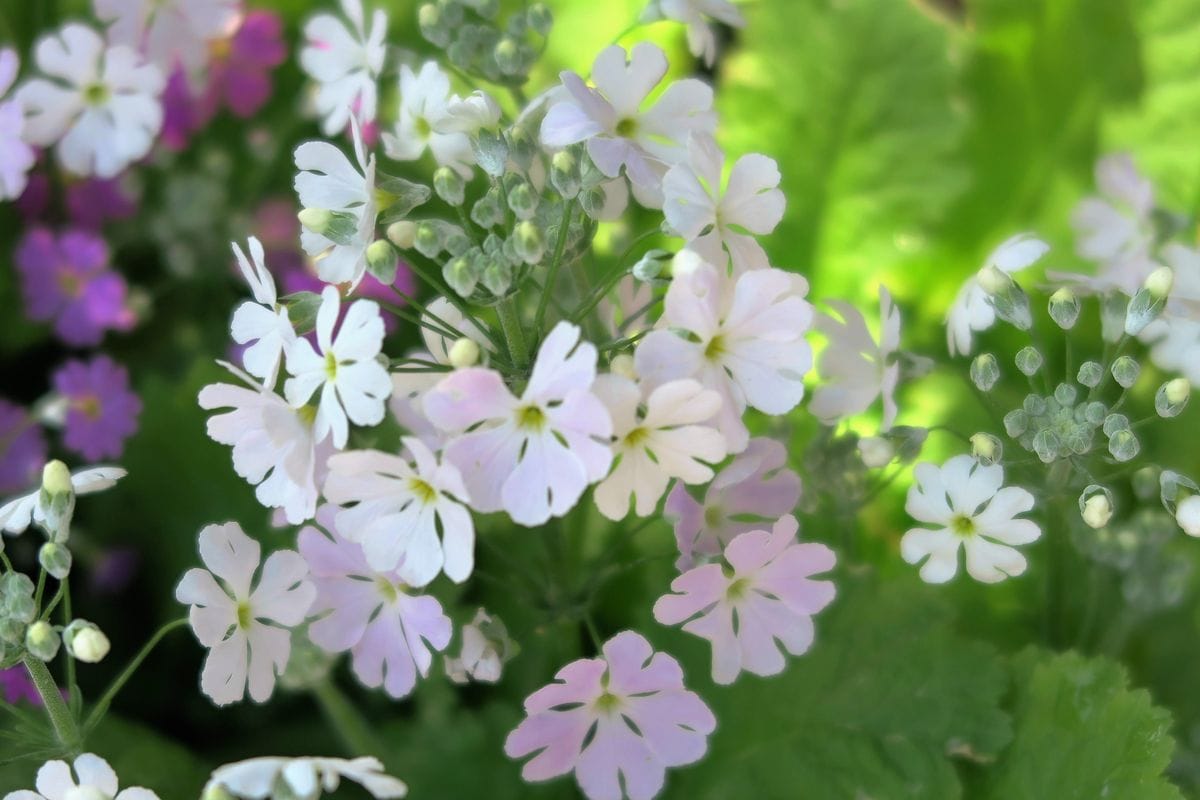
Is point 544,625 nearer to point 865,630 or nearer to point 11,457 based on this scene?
point 865,630

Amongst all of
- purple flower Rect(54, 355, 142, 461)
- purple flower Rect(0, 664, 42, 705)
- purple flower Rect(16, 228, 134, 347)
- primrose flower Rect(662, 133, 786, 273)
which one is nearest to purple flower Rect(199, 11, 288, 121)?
purple flower Rect(16, 228, 134, 347)

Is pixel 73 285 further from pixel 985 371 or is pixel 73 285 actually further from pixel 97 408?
pixel 985 371

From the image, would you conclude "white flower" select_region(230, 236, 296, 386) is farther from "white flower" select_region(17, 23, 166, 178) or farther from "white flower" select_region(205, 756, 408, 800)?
"white flower" select_region(17, 23, 166, 178)

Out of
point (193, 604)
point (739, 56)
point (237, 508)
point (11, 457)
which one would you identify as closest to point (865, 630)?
point (193, 604)

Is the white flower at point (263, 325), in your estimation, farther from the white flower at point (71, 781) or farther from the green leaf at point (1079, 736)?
the green leaf at point (1079, 736)

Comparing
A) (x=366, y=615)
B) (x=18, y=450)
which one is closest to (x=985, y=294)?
(x=366, y=615)

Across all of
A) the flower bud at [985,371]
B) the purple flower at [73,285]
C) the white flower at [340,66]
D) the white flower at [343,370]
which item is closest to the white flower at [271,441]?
the white flower at [343,370]
